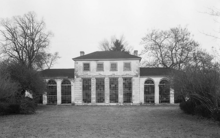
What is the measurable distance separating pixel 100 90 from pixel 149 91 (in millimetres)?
7051

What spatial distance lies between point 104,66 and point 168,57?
1136 cm

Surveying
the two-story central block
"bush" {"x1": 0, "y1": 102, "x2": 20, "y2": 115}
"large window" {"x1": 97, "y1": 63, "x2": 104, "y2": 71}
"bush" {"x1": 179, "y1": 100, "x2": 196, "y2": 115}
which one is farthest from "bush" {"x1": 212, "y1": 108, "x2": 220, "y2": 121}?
"large window" {"x1": 97, "y1": 63, "x2": 104, "y2": 71}

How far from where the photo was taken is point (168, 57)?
37.9 metres

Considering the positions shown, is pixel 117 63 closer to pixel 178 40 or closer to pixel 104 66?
pixel 104 66

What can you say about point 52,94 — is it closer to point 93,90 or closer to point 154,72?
point 93,90

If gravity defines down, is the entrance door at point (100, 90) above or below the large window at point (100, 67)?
below

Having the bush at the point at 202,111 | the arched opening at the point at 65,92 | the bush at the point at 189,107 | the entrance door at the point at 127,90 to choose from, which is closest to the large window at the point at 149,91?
the entrance door at the point at 127,90

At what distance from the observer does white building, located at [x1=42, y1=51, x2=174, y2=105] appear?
33.1 m

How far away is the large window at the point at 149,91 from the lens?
33125mm

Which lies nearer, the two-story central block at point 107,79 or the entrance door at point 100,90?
the two-story central block at point 107,79

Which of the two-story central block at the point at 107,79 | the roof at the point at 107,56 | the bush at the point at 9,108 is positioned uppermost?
the roof at the point at 107,56

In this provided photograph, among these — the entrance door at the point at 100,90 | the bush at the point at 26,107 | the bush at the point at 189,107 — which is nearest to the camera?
the bush at the point at 189,107

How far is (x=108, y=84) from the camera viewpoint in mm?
33281

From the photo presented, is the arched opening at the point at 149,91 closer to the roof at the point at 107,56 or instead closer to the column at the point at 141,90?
the column at the point at 141,90
